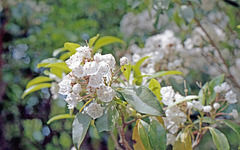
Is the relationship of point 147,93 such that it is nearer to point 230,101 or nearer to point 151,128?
point 151,128

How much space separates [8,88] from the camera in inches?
113

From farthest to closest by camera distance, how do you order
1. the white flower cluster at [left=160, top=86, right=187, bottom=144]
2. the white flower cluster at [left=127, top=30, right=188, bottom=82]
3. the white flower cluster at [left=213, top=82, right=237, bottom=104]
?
the white flower cluster at [left=127, top=30, right=188, bottom=82] → the white flower cluster at [left=213, top=82, right=237, bottom=104] → the white flower cluster at [left=160, top=86, right=187, bottom=144]

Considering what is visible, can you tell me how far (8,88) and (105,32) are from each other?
1.19 meters

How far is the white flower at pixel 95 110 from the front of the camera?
2.92 ft

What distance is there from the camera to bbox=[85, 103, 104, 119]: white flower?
2.92 feet

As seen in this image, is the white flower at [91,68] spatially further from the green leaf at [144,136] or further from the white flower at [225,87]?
the white flower at [225,87]

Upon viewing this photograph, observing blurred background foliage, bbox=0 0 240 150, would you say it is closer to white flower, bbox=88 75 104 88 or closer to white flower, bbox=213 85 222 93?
white flower, bbox=213 85 222 93

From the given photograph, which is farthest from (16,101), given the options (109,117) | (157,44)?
(109,117)

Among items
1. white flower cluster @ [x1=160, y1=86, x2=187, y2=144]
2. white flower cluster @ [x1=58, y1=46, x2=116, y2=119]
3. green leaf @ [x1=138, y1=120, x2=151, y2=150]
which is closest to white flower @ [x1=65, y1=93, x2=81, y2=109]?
white flower cluster @ [x1=58, y1=46, x2=116, y2=119]

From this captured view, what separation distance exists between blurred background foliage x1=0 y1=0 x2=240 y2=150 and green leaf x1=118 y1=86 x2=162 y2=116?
1.69m

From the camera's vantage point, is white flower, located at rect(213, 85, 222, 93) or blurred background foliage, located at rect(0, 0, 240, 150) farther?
blurred background foliage, located at rect(0, 0, 240, 150)

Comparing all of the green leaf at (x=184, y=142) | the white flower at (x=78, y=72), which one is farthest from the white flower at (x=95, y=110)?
the green leaf at (x=184, y=142)

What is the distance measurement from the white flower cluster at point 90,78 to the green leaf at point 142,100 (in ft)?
0.22

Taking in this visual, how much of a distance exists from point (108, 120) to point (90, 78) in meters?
0.17
